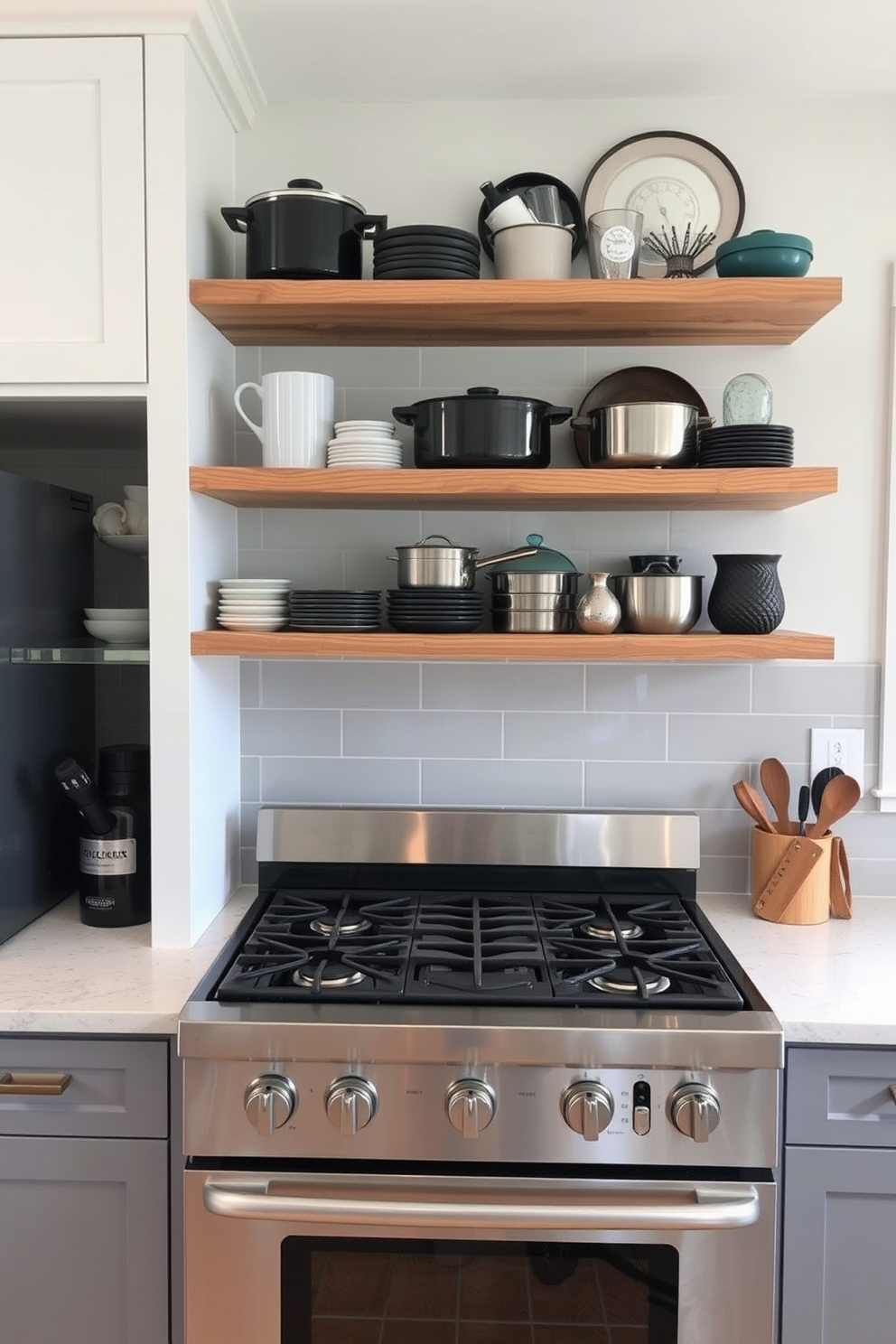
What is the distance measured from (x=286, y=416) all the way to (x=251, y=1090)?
3.56ft

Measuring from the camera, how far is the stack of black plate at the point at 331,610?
5.82 ft

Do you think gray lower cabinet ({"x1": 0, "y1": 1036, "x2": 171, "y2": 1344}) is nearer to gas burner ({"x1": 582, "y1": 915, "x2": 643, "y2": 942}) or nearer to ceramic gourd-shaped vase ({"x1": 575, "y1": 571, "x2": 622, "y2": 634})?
gas burner ({"x1": 582, "y1": 915, "x2": 643, "y2": 942})

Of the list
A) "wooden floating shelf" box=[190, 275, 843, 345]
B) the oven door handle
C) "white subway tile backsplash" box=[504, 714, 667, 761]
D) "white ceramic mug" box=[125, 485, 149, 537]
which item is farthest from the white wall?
the oven door handle

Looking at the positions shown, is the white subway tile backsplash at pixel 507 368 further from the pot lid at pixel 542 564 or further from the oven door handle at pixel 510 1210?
the oven door handle at pixel 510 1210

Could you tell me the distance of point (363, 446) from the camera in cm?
175

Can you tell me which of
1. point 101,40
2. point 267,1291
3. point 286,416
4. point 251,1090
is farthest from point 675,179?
point 267,1291

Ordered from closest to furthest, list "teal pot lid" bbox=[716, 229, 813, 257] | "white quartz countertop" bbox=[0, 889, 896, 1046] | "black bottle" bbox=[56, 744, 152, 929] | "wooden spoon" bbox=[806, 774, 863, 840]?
"white quartz countertop" bbox=[0, 889, 896, 1046] < "teal pot lid" bbox=[716, 229, 813, 257] < "black bottle" bbox=[56, 744, 152, 929] < "wooden spoon" bbox=[806, 774, 863, 840]

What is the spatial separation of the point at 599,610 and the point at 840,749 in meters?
0.64

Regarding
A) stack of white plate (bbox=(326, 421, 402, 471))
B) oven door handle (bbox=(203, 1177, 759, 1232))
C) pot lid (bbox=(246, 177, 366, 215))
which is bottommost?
oven door handle (bbox=(203, 1177, 759, 1232))

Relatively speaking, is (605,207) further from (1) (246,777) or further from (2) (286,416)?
(1) (246,777)

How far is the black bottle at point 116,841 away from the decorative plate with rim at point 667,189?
4.47 ft

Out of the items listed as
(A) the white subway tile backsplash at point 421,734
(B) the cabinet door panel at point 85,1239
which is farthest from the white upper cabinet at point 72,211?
(B) the cabinet door panel at point 85,1239

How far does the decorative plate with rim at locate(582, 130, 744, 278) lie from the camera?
1965mm

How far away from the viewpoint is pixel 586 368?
2010 millimetres
